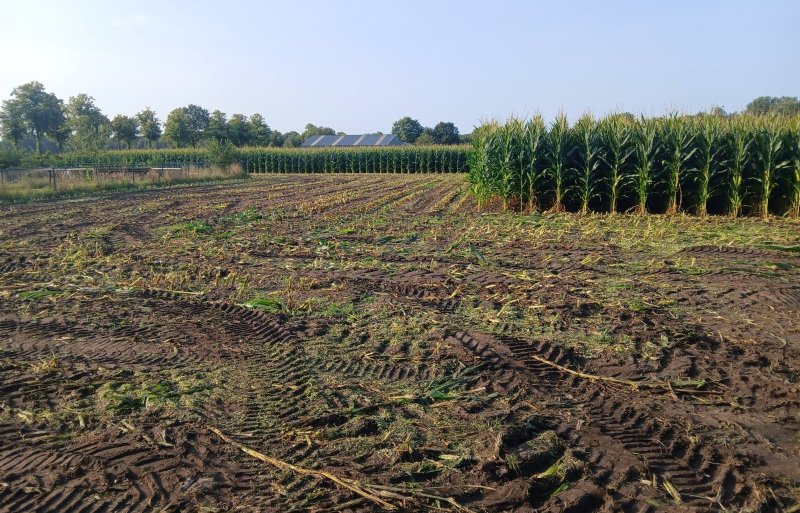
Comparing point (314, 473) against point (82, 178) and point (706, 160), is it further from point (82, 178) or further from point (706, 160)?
point (82, 178)

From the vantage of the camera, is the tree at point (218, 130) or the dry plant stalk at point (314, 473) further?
the tree at point (218, 130)

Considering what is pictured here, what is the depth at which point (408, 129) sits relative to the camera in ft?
361

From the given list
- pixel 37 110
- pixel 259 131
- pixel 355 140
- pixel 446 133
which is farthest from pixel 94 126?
pixel 446 133

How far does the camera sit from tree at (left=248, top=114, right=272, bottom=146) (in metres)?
79.4

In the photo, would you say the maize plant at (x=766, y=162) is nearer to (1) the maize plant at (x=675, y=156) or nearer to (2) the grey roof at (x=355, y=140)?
(1) the maize plant at (x=675, y=156)

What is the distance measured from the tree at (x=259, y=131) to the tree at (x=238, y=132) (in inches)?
35.5

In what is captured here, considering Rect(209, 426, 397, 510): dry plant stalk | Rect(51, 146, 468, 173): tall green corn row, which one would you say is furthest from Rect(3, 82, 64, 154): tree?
Rect(209, 426, 397, 510): dry plant stalk

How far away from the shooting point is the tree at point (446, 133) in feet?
308

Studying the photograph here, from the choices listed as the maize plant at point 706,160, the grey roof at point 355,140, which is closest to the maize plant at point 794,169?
the maize plant at point 706,160

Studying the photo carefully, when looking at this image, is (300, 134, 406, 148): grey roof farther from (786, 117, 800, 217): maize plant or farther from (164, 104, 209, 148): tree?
(786, 117, 800, 217): maize plant

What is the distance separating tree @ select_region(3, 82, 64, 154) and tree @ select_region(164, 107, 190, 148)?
1131 cm

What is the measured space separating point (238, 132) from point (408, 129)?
135ft

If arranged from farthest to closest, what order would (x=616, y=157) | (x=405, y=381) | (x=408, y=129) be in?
(x=408, y=129) < (x=616, y=157) < (x=405, y=381)

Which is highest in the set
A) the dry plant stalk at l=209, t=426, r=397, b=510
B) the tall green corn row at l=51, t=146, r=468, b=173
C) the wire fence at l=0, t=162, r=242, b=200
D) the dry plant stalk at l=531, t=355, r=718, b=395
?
the tall green corn row at l=51, t=146, r=468, b=173
